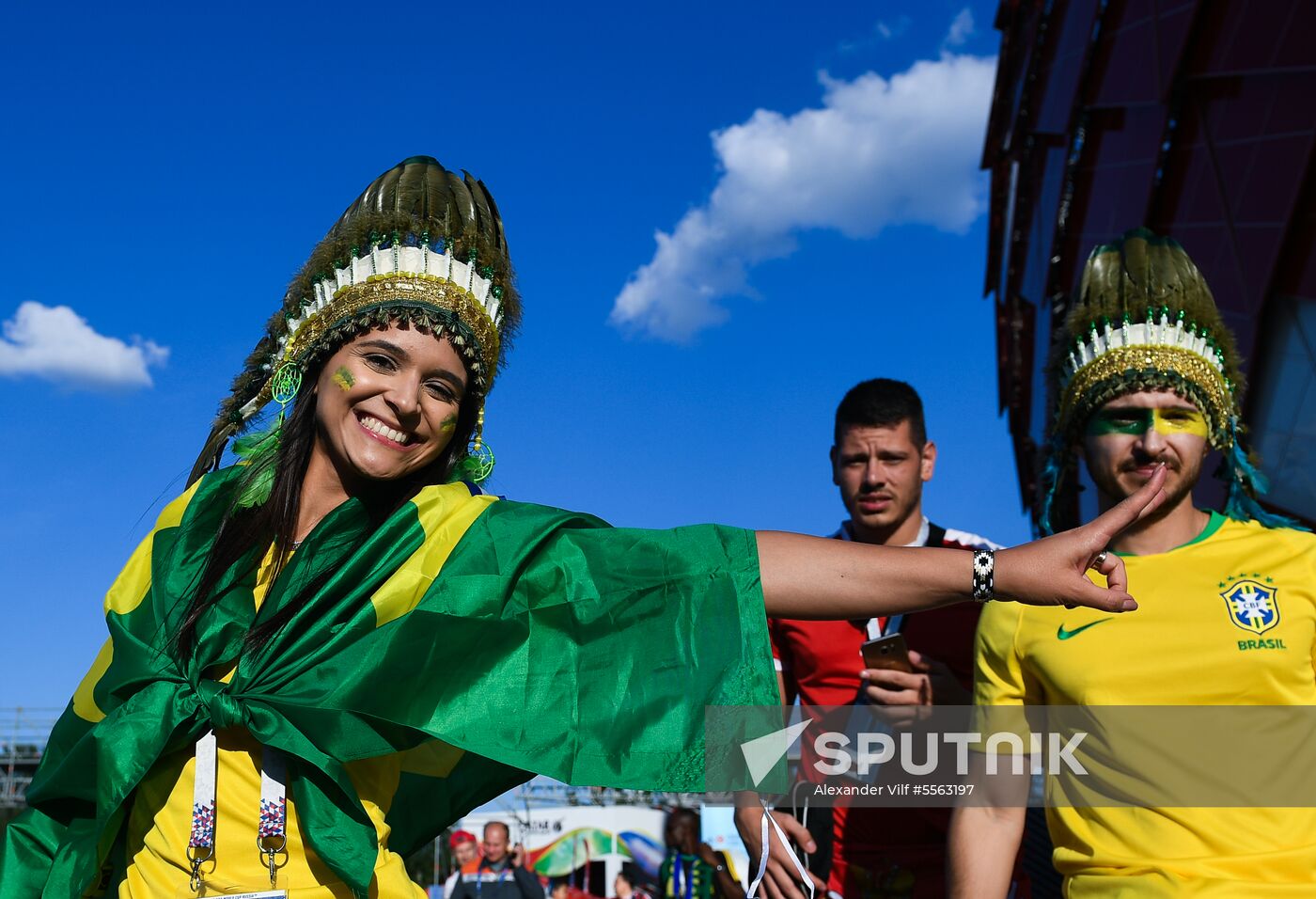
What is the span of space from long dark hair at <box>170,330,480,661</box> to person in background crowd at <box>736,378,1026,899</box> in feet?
4.18

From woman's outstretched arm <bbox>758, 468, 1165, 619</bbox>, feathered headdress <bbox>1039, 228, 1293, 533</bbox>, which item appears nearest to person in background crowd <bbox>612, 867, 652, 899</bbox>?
feathered headdress <bbox>1039, 228, 1293, 533</bbox>

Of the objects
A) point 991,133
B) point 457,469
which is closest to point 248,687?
point 457,469

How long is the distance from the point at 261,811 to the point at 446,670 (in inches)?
18.0

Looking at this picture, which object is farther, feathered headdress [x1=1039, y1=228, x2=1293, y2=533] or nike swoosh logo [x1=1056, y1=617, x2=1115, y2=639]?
feathered headdress [x1=1039, y1=228, x2=1293, y2=533]

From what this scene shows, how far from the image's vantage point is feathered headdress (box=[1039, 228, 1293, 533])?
3628 mm

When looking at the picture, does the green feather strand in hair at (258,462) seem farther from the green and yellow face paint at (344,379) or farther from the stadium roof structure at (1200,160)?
the stadium roof structure at (1200,160)

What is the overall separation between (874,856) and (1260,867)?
1572 millimetres

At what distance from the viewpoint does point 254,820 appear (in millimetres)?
2406

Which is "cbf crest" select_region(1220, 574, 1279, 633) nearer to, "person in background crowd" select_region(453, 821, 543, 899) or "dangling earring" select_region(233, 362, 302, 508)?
"dangling earring" select_region(233, 362, 302, 508)

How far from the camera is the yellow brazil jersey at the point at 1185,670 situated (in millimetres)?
2885

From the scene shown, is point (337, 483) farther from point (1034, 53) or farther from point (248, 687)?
point (1034, 53)

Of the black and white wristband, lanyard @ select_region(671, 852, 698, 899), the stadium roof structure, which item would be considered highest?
the stadium roof structure

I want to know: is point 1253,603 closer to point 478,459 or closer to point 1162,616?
point 1162,616

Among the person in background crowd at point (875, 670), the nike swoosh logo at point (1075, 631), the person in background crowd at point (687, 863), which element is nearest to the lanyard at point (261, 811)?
the person in background crowd at point (875, 670)
